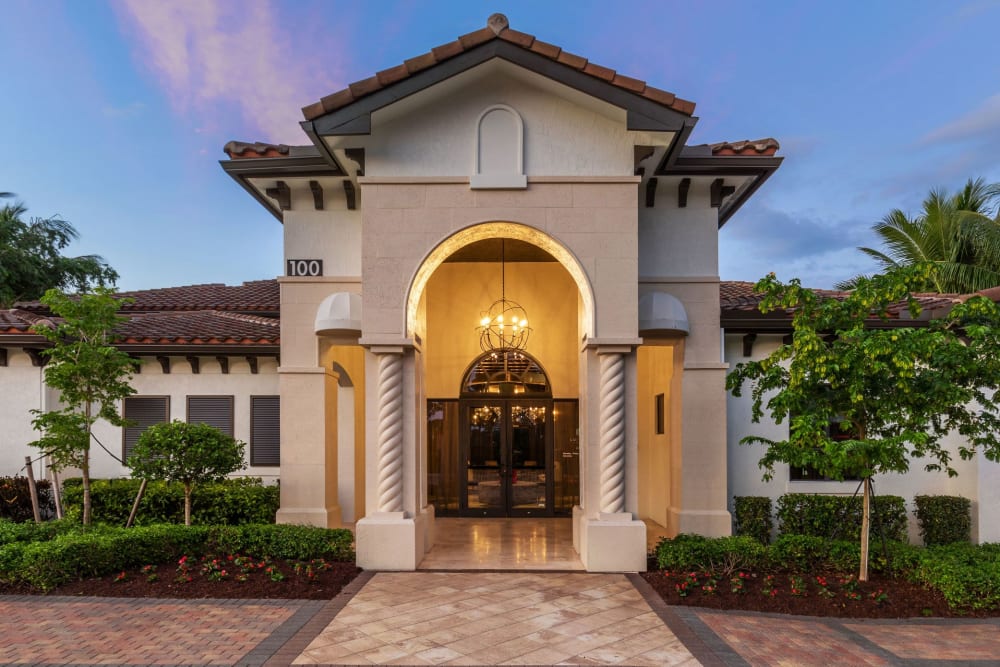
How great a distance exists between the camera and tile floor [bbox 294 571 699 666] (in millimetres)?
5863

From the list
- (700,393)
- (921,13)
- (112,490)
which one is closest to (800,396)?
(700,393)

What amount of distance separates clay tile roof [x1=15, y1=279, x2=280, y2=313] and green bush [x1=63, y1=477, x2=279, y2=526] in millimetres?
5013

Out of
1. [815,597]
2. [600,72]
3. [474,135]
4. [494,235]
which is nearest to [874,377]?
[815,597]

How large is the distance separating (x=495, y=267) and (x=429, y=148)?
16.9 ft

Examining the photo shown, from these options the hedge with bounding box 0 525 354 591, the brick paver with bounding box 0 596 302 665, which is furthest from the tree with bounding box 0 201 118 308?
the brick paver with bounding box 0 596 302 665

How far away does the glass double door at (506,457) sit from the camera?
13977 mm

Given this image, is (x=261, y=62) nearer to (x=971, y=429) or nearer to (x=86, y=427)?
(x=86, y=427)

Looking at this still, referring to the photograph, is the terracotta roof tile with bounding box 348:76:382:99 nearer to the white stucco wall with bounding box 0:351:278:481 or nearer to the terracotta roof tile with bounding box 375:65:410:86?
the terracotta roof tile with bounding box 375:65:410:86

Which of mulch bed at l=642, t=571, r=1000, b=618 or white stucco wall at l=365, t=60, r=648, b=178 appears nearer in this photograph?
mulch bed at l=642, t=571, r=1000, b=618

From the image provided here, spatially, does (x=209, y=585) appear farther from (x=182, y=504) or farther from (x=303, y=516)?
(x=182, y=504)

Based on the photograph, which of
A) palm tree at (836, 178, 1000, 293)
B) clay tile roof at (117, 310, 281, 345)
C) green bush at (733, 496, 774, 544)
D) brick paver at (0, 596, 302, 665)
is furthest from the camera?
palm tree at (836, 178, 1000, 293)

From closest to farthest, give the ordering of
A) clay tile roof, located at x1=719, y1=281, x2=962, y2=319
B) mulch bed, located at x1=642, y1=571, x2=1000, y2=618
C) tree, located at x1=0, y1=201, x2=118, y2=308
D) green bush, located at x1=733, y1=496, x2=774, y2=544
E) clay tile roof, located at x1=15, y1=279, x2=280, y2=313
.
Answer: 1. mulch bed, located at x1=642, y1=571, x2=1000, y2=618
2. green bush, located at x1=733, y1=496, x2=774, y2=544
3. clay tile roof, located at x1=719, y1=281, x2=962, y2=319
4. clay tile roof, located at x1=15, y1=279, x2=280, y2=313
5. tree, located at x1=0, y1=201, x2=118, y2=308

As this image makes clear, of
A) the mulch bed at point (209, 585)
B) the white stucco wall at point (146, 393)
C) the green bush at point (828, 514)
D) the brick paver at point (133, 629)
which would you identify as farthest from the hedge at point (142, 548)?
the green bush at point (828, 514)

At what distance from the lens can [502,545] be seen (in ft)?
35.0
